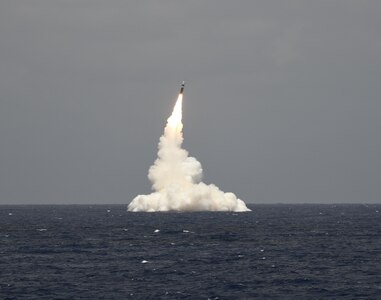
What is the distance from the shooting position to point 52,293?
96438 millimetres

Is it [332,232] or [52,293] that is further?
[332,232]

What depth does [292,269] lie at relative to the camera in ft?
382

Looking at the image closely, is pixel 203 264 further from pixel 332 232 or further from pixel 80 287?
pixel 332 232

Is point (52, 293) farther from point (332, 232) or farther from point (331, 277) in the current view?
point (332, 232)

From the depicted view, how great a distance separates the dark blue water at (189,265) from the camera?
3851 inches

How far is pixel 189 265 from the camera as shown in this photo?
120 meters

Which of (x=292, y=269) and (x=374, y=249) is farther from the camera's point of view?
(x=374, y=249)

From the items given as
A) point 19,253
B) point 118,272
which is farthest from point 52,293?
point 19,253

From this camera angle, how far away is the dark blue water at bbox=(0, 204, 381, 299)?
9781 centimetres

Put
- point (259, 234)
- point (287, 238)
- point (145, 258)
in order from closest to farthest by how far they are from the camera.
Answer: point (145, 258)
point (287, 238)
point (259, 234)

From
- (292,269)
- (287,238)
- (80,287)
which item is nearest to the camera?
(80,287)

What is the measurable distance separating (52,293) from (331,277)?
34474 millimetres

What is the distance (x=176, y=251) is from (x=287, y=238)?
3507 cm

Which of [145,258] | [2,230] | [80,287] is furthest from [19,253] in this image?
[2,230]
